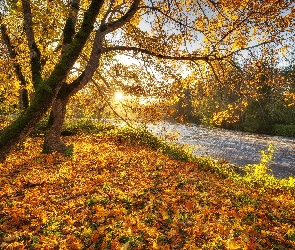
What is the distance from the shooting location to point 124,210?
5.66m

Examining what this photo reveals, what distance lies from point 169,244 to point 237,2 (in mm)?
6876

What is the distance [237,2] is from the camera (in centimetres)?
789

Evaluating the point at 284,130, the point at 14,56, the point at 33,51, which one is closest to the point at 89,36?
the point at 33,51

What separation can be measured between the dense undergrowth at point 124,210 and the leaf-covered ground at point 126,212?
0.04 feet

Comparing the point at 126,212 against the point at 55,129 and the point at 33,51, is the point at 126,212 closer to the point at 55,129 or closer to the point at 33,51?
the point at 33,51

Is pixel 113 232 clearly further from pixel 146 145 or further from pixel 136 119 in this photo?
pixel 146 145

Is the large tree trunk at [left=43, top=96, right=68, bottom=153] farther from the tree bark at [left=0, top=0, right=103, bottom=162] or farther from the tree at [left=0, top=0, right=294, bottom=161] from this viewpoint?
the tree bark at [left=0, top=0, right=103, bottom=162]

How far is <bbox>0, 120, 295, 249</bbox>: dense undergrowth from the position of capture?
4.60 metres

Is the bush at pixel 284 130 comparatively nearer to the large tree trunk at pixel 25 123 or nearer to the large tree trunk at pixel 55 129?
the large tree trunk at pixel 55 129

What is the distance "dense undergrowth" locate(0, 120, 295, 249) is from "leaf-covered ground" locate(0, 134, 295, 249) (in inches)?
0.5

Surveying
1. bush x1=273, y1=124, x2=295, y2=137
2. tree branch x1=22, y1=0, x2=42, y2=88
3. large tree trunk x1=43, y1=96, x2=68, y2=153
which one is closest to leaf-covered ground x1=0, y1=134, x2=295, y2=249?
large tree trunk x1=43, y1=96, x2=68, y2=153

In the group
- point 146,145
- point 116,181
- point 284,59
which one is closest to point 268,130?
point 146,145

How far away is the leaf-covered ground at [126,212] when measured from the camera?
15.0ft

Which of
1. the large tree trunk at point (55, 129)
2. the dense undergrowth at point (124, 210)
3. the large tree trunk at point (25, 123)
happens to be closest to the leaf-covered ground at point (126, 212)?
the dense undergrowth at point (124, 210)
